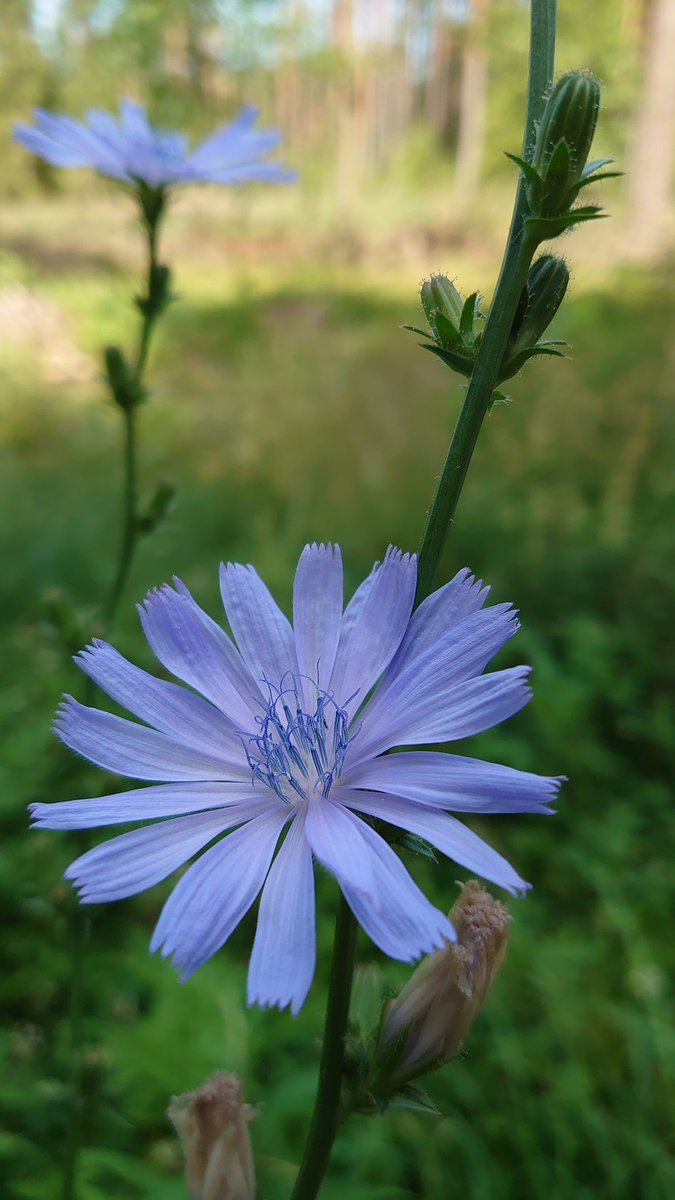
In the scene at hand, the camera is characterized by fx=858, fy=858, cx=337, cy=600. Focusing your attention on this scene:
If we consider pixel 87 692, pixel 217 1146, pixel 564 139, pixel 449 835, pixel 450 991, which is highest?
pixel 564 139

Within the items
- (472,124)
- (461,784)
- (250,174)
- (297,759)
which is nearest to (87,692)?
(297,759)

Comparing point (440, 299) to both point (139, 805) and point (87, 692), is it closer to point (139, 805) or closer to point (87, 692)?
point (139, 805)

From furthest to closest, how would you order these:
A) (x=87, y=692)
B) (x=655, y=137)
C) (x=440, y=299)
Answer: (x=655, y=137)
(x=87, y=692)
(x=440, y=299)

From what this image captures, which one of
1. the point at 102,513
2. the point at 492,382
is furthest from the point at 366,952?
the point at 102,513

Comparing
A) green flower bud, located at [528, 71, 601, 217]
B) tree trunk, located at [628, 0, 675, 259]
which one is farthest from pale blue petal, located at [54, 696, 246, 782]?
tree trunk, located at [628, 0, 675, 259]

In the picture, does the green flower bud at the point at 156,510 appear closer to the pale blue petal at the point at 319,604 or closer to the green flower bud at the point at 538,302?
the pale blue petal at the point at 319,604

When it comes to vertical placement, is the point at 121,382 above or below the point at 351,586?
below

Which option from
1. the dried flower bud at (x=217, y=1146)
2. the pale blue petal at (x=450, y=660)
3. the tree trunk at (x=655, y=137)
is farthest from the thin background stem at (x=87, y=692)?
the tree trunk at (x=655, y=137)

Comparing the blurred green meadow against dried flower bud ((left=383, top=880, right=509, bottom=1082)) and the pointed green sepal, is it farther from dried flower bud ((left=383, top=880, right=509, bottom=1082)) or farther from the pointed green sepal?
the pointed green sepal

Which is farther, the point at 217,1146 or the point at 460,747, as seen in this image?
the point at 460,747
